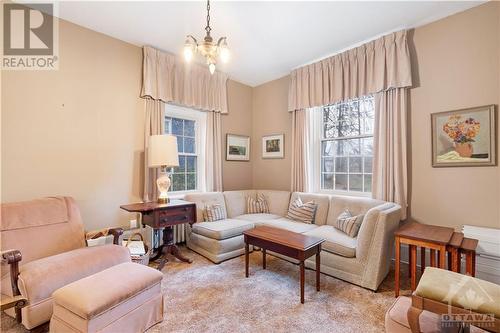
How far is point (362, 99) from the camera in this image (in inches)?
132

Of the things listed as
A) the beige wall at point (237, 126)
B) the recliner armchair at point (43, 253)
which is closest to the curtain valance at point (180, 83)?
the beige wall at point (237, 126)

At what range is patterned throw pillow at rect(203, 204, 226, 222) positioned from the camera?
3400 millimetres

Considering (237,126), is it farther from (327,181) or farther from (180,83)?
(327,181)

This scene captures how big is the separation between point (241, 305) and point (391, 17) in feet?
11.2

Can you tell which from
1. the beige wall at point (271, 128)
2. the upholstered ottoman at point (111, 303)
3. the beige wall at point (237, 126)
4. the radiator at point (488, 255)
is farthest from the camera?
the beige wall at point (237, 126)

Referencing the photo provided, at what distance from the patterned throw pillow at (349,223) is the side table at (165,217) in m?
1.88

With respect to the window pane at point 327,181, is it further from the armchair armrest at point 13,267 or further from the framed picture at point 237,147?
the armchair armrest at point 13,267

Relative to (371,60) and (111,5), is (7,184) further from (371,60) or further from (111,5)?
(371,60)

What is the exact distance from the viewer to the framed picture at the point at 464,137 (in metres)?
2.36

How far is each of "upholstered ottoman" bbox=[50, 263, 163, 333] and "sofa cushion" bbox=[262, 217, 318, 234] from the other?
67.8 inches

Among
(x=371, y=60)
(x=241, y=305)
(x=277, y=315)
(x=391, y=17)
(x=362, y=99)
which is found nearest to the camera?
(x=277, y=315)

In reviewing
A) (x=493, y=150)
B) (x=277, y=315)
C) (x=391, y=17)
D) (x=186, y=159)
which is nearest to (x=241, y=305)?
(x=277, y=315)

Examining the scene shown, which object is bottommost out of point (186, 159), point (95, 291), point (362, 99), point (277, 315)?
point (277, 315)

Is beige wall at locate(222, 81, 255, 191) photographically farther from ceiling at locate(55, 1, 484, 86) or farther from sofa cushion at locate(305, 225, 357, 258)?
sofa cushion at locate(305, 225, 357, 258)
